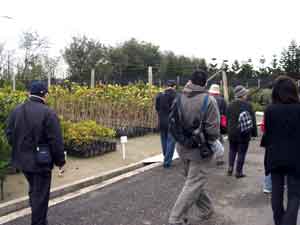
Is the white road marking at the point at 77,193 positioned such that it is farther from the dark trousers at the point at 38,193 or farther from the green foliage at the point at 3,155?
the dark trousers at the point at 38,193

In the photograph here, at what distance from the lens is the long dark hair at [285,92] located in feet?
12.1

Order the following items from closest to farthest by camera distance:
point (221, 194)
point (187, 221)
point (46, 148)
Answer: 1. point (46, 148)
2. point (187, 221)
3. point (221, 194)

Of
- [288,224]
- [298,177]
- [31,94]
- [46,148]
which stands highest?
[31,94]

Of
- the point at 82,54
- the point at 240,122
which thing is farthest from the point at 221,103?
the point at 82,54

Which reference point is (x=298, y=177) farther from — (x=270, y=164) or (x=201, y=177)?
(x=201, y=177)

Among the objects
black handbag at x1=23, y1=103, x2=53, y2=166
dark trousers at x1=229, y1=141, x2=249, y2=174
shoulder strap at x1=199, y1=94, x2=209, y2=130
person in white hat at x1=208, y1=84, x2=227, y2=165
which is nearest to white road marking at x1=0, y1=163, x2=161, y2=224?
black handbag at x1=23, y1=103, x2=53, y2=166

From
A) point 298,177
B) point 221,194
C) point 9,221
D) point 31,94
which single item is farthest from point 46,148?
point 221,194

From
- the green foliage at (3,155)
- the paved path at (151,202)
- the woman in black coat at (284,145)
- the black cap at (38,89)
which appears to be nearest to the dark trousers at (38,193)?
the paved path at (151,202)

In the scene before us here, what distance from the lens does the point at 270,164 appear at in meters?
3.72

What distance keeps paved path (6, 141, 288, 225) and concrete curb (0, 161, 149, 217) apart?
0.37 meters

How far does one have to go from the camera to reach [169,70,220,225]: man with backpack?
4.12m

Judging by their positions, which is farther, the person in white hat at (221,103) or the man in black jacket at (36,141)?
the person in white hat at (221,103)

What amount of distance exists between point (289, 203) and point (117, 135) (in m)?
7.85

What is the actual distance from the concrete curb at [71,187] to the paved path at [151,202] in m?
0.37
